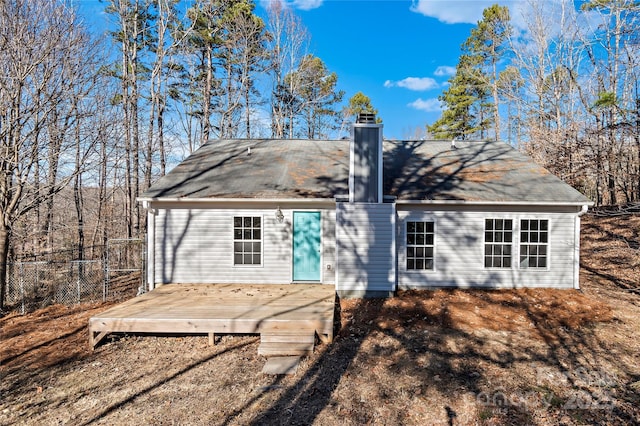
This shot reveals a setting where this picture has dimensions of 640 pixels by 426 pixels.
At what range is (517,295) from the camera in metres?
8.55

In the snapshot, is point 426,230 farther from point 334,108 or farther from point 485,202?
point 334,108

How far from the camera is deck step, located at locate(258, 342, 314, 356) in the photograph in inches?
228

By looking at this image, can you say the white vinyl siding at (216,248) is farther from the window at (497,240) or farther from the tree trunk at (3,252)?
the window at (497,240)

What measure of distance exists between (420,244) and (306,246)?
306 centimetres

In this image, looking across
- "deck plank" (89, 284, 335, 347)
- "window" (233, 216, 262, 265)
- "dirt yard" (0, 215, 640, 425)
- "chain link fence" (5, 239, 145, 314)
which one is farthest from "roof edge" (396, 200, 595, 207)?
"chain link fence" (5, 239, 145, 314)

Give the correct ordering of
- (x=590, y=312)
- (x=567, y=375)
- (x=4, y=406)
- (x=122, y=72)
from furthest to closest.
Result: (x=122, y=72)
(x=590, y=312)
(x=567, y=375)
(x=4, y=406)

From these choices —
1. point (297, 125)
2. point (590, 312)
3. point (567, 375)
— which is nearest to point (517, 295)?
point (590, 312)

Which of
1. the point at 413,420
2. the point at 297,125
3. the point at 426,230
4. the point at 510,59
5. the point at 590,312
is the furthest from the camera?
the point at 297,125

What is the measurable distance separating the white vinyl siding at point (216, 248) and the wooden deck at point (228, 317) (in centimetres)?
115

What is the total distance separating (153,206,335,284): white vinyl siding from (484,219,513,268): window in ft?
13.7

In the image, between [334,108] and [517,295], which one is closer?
[517,295]

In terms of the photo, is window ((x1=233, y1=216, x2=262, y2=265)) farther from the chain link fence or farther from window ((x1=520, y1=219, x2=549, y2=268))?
window ((x1=520, y1=219, x2=549, y2=268))

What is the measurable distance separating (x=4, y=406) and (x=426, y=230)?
871 cm

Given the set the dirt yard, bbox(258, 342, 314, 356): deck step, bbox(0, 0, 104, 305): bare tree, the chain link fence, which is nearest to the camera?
the dirt yard
